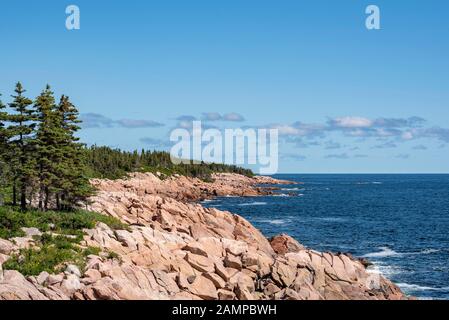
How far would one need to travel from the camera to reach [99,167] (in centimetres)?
13025

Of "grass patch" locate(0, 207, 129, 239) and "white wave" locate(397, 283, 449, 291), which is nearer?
"grass patch" locate(0, 207, 129, 239)

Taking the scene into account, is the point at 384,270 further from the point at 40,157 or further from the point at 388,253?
the point at 40,157

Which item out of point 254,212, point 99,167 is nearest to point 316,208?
point 254,212

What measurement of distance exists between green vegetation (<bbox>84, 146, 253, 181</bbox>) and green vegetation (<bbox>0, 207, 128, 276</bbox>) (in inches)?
2811

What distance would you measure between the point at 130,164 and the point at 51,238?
110 meters

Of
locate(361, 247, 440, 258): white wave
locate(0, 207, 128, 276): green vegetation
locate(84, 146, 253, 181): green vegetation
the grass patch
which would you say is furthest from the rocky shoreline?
locate(84, 146, 253, 181): green vegetation

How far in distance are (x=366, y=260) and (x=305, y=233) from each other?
20258mm

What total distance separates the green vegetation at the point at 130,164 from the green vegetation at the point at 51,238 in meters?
71.4

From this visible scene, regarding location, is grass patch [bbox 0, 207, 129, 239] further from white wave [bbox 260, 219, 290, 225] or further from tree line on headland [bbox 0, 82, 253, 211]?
white wave [bbox 260, 219, 290, 225]

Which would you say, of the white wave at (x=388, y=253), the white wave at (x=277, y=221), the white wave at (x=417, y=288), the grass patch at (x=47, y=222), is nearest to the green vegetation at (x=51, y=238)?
the grass patch at (x=47, y=222)

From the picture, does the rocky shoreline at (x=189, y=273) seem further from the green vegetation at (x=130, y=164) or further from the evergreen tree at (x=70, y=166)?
the green vegetation at (x=130, y=164)

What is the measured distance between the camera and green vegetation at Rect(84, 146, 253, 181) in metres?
129

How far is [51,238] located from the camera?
36.3 meters

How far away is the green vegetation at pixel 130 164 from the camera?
129m
